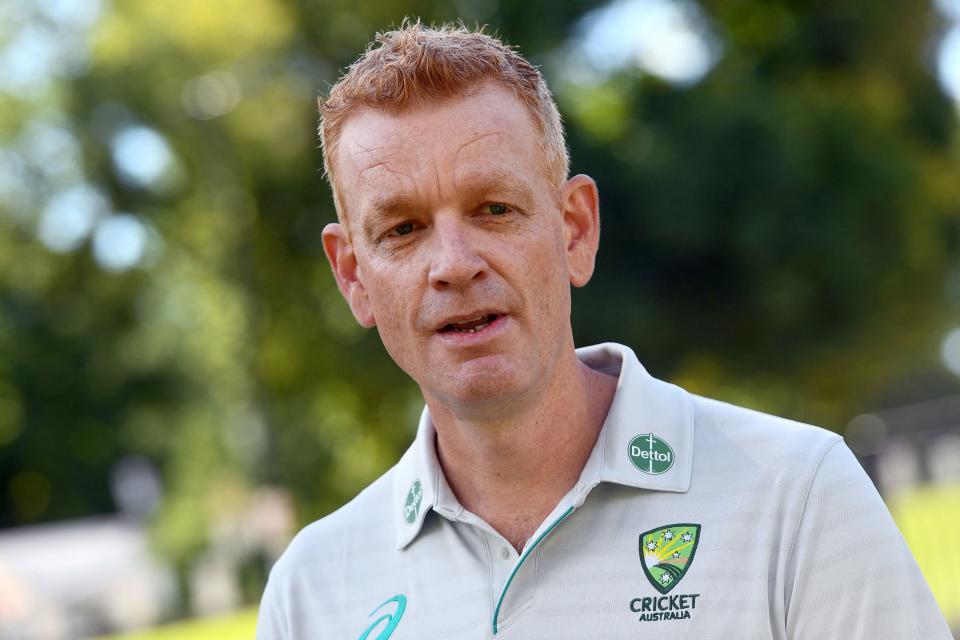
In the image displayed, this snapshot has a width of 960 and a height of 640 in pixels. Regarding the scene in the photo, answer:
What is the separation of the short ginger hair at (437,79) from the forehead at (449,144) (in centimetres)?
2

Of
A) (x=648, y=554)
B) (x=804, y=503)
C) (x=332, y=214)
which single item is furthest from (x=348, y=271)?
(x=332, y=214)

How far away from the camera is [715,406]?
243 centimetres

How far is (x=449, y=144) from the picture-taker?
7.59ft

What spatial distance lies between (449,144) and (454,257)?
212mm

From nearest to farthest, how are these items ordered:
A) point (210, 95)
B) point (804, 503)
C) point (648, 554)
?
point (804, 503), point (648, 554), point (210, 95)

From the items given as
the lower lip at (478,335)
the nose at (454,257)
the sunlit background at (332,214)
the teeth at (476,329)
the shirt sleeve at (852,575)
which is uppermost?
the sunlit background at (332,214)

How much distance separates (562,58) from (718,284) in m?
3.50

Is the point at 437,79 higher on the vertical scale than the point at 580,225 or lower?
higher

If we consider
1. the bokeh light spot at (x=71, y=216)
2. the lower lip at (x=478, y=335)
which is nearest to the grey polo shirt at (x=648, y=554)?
the lower lip at (x=478, y=335)

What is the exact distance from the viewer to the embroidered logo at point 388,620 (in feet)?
7.96

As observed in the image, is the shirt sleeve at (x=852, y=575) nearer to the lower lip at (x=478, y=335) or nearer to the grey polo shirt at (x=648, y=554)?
the grey polo shirt at (x=648, y=554)

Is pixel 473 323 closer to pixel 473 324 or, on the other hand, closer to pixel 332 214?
pixel 473 324

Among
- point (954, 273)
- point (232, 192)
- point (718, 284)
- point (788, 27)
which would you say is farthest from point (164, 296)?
point (954, 273)

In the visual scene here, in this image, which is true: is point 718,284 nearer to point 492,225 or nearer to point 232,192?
point 232,192
